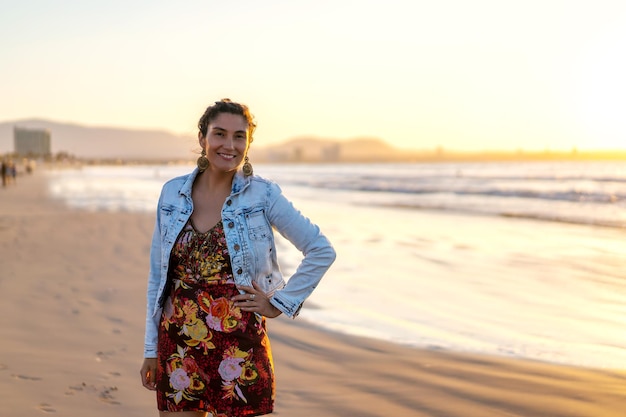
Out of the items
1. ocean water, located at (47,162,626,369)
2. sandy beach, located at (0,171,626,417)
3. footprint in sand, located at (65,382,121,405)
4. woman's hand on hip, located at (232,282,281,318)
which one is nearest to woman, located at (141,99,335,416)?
woman's hand on hip, located at (232,282,281,318)

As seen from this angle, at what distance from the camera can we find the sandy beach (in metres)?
4.38

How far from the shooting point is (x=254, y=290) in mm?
2564

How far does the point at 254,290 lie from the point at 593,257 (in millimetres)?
9850

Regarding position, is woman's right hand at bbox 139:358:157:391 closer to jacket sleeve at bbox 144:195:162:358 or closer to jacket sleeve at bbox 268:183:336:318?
jacket sleeve at bbox 144:195:162:358

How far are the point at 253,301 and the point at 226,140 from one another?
66cm

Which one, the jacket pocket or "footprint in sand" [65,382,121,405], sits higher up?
the jacket pocket

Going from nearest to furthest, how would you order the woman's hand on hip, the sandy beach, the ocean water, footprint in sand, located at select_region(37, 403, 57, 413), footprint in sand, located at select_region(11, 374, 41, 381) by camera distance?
the woman's hand on hip < footprint in sand, located at select_region(37, 403, 57, 413) < the sandy beach < footprint in sand, located at select_region(11, 374, 41, 381) < the ocean water

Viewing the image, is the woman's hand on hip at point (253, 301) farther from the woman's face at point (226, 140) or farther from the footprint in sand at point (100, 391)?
the footprint in sand at point (100, 391)

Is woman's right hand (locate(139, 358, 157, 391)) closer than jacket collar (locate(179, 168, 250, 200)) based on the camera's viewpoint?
No

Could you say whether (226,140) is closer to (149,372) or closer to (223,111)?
(223,111)

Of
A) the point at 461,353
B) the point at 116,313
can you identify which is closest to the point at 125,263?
the point at 116,313

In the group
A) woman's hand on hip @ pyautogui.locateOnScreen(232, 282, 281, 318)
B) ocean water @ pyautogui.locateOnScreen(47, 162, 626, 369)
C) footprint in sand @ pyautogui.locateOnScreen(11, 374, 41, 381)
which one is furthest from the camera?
ocean water @ pyautogui.locateOnScreen(47, 162, 626, 369)

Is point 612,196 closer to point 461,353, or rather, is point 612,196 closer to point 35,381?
point 461,353

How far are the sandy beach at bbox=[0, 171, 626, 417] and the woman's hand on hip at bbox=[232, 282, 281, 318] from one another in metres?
2.03
